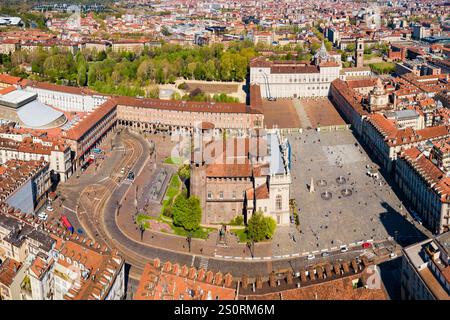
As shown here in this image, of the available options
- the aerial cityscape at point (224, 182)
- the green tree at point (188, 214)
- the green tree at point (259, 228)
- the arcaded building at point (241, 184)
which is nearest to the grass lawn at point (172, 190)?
the aerial cityscape at point (224, 182)

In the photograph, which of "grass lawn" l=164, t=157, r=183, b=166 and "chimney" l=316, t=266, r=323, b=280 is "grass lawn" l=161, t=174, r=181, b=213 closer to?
"grass lawn" l=164, t=157, r=183, b=166

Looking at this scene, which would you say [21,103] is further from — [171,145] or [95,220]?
[95,220]

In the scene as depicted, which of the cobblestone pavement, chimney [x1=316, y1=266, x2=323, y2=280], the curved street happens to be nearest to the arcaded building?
the cobblestone pavement

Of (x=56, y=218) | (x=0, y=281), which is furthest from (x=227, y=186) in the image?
(x=0, y=281)

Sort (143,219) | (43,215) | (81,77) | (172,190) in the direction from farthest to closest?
(81,77) → (172,190) → (43,215) → (143,219)

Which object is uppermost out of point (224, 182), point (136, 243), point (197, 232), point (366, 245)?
point (224, 182)

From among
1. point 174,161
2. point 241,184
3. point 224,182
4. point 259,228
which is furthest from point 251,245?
point 174,161

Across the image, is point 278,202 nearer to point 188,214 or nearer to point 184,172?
point 188,214
